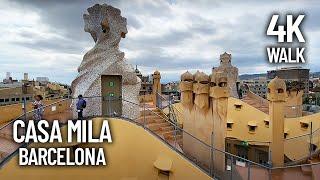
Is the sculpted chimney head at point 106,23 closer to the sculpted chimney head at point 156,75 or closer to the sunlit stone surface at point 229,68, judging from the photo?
the sculpted chimney head at point 156,75

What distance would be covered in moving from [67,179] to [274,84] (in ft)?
31.9

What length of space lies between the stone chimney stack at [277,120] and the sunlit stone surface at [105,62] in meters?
6.16

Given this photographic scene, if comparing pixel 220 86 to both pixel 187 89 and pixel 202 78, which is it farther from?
pixel 187 89

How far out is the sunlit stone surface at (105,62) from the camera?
1345 centimetres

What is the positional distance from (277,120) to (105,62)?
26.4ft

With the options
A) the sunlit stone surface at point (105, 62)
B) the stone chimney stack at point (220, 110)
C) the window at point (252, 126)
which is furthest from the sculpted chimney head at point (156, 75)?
the stone chimney stack at point (220, 110)

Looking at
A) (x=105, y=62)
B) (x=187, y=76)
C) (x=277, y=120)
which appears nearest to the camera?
(x=187, y=76)

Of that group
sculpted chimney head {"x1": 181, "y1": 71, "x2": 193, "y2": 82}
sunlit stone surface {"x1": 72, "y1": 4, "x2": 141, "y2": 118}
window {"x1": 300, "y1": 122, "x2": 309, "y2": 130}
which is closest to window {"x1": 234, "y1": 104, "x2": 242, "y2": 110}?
window {"x1": 300, "y1": 122, "x2": 309, "y2": 130}

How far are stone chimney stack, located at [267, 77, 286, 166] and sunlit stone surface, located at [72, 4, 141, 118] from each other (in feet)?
20.2

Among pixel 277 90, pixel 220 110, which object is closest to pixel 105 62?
pixel 220 110

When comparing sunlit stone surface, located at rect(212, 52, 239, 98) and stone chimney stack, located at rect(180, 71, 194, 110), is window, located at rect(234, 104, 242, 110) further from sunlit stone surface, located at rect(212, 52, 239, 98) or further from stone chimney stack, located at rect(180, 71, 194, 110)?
stone chimney stack, located at rect(180, 71, 194, 110)

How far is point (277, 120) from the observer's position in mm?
14867

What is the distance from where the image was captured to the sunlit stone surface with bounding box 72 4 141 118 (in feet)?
44.1

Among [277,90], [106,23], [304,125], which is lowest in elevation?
[304,125]
